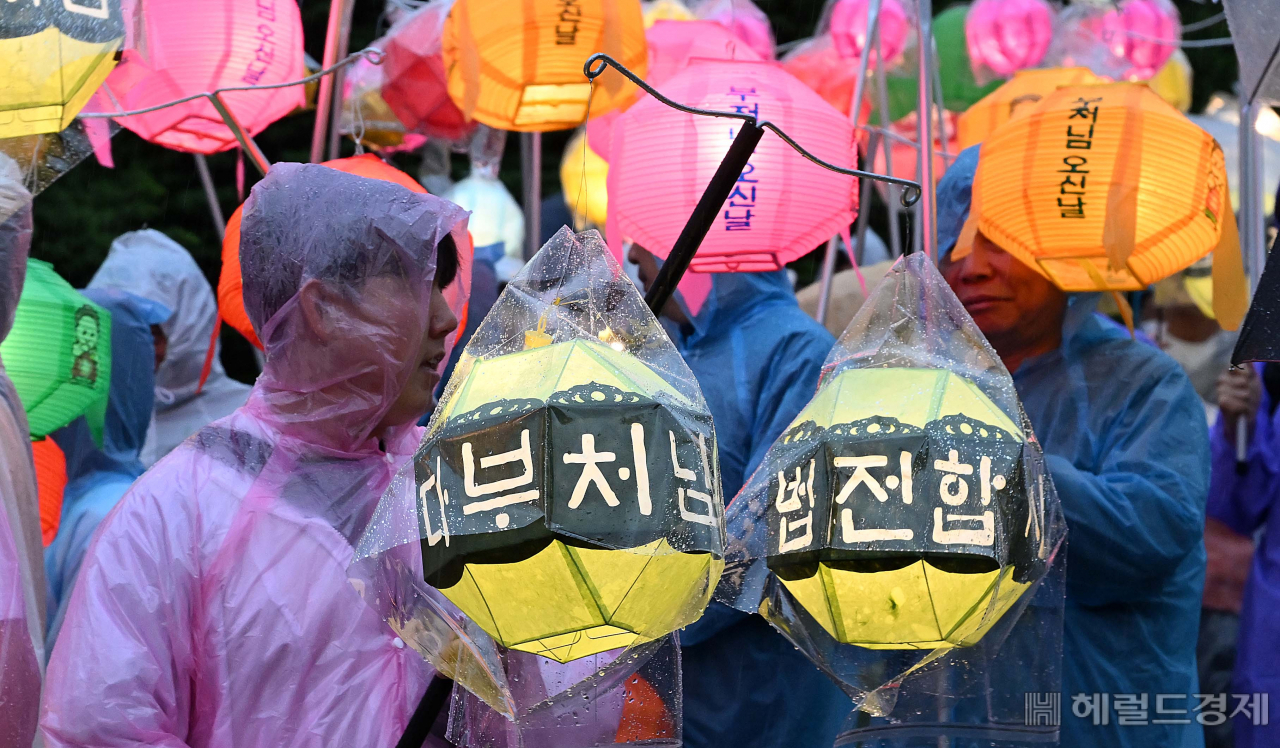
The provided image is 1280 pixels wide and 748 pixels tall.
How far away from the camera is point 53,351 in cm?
366

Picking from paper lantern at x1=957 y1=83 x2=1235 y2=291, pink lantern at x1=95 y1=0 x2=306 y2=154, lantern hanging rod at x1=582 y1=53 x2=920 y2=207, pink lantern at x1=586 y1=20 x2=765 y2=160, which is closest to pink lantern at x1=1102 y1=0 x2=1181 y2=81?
pink lantern at x1=586 y1=20 x2=765 y2=160

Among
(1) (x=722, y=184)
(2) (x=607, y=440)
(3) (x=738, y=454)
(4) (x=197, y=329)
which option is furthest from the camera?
(4) (x=197, y=329)

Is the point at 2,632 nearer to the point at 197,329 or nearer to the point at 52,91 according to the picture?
the point at 52,91

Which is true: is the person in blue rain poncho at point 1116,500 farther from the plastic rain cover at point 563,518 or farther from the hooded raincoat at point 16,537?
the hooded raincoat at point 16,537

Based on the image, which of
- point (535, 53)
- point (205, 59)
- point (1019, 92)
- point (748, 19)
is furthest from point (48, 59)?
point (748, 19)

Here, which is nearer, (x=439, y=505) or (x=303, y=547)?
(x=439, y=505)

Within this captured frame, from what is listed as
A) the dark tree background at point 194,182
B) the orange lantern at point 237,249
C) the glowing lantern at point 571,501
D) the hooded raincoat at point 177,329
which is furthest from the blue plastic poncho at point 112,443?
the glowing lantern at point 571,501

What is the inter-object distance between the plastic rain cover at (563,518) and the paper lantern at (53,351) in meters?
2.25

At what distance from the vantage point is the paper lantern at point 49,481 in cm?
359

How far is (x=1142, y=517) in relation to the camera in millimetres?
2773

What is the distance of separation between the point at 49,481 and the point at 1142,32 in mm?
4810

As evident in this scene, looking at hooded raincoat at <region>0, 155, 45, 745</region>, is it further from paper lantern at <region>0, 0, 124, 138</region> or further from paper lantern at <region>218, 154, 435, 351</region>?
paper lantern at <region>218, 154, 435, 351</region>

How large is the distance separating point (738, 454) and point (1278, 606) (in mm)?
1659

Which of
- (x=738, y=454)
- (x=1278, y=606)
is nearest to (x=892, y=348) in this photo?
(x=738, y=454)
